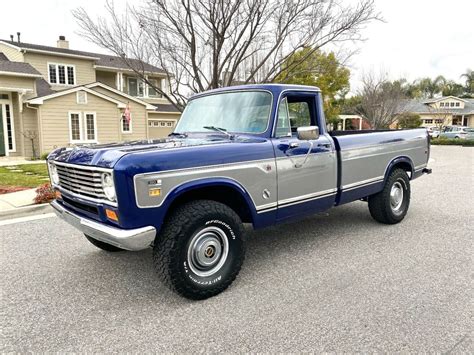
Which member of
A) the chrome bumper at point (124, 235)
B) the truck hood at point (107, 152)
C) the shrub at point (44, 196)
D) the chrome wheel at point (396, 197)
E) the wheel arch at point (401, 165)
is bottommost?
the shrub at point (44, 196)

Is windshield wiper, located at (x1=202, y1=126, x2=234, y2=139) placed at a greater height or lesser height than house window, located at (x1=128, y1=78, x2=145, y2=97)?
lesser

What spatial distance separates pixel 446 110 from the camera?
49656mm

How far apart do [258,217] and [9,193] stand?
272 inches

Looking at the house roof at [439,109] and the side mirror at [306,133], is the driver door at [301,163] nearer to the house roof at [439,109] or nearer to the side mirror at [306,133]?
the side mirror at [306,133]

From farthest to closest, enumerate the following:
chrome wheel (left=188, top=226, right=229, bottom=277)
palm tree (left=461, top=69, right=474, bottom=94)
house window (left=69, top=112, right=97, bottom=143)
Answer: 1. palm tree (left=461, top=69, right=474, bottom=94)
2. house window (left=69, top=112, right=97, bottom=143)
3. chrome wheel (left=188, top=226, right=229, bottom=277)

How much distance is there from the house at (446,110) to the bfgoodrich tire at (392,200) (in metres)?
45.9

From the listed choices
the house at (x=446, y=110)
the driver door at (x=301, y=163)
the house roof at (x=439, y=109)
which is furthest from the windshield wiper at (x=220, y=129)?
the house at (x=446, y=110)

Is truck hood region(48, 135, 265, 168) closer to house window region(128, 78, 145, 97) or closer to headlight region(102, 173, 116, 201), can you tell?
headlight region(102, 173, 116, 201)

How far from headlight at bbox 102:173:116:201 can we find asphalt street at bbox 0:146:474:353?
1031 millimetres

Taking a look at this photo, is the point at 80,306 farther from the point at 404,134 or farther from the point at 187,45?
the point at 187,45

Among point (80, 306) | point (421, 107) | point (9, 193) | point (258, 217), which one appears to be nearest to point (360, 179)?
point (258, 217)

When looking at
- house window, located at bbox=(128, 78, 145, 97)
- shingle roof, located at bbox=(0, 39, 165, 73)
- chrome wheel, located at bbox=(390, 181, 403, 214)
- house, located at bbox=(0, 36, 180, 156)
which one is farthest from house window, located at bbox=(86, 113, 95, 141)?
chrome wheel, located at bbox=(390, 181, 403, 214)

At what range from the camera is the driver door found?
12.8ft

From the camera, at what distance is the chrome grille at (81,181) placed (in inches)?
119
